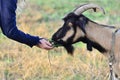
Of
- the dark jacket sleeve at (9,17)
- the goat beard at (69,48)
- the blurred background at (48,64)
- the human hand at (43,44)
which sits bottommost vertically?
the blurred background at (48,64)

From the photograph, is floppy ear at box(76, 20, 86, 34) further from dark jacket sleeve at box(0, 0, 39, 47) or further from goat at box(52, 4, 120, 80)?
dark jacket sleeve at box(0, 0, 39, 47)

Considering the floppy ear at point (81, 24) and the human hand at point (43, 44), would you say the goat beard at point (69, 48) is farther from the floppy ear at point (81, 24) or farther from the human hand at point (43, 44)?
the human hand at point (43, 44)

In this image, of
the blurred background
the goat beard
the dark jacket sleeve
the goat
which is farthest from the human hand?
the blurred background

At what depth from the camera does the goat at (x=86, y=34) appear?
26.0ft

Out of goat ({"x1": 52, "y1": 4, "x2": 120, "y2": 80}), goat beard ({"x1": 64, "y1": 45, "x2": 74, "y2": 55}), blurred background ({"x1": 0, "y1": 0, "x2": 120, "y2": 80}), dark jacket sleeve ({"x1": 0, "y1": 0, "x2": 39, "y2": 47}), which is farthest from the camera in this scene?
blurred background ({"x1": 0, "y1": 0, "x2": 120, "y2": 80})

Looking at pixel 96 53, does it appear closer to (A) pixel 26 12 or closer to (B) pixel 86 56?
(B) pixel 86 56

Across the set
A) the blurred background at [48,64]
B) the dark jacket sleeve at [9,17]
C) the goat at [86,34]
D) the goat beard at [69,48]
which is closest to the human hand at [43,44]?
the dark jacket sleeve at [9,17]

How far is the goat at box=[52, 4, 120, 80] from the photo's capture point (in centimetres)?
791

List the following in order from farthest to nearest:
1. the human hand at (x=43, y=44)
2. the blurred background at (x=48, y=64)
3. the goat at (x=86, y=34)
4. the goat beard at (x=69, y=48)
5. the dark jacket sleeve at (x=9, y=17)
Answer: the blurred background at (x=48, y=64) < the goat beard at (x=69, y=48) < the goat at (x=86, y=34) < the human hand at (x=43, y=44) < the dark jacket sleeve at (x=9, y=17)

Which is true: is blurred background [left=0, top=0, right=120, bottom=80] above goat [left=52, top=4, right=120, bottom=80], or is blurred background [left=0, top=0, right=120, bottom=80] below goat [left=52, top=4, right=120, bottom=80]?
below

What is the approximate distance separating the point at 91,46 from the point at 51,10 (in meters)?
12.3

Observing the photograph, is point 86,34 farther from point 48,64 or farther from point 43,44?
point 48,64

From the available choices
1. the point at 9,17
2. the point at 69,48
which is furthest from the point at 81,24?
the point at 9,17

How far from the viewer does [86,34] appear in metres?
7.98
